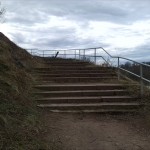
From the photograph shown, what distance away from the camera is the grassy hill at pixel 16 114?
23.6 feet

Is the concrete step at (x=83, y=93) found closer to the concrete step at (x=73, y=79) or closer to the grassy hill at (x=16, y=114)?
the grassy hill at (x=16, y=114)

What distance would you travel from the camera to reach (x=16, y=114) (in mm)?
8977

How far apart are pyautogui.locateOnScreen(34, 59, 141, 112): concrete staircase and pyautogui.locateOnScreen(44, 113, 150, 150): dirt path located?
0.57 metres

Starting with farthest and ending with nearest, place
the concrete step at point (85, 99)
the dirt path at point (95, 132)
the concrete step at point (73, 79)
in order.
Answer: the concrete step at point (73, 79) → the concrete step at point (85, 99) → the dirt path at point (95, 132)

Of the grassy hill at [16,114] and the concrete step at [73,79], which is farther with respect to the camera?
the concrete step at [73,79]

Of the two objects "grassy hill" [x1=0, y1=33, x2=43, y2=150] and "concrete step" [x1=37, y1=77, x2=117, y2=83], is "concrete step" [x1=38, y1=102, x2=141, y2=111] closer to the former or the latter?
"grassy hill" [x1=0, y1=33, x2=43, y2=150]

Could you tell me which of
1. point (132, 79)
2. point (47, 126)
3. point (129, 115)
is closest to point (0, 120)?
point (47, 126)

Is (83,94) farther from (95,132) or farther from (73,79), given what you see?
(95,132)

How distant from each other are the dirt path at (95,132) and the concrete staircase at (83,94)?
0.57 meters

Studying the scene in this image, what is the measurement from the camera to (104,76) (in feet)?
53.6

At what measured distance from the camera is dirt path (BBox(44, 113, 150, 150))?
26.4 feet

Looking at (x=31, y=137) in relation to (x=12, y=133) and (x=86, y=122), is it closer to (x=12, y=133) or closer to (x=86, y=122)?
(x=12, y=133)

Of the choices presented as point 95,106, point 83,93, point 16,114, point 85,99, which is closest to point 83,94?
point 83,93

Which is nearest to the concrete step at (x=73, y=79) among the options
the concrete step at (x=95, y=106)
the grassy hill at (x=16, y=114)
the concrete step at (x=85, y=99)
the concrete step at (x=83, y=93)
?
the grassy hill at (x=16, y=114)
